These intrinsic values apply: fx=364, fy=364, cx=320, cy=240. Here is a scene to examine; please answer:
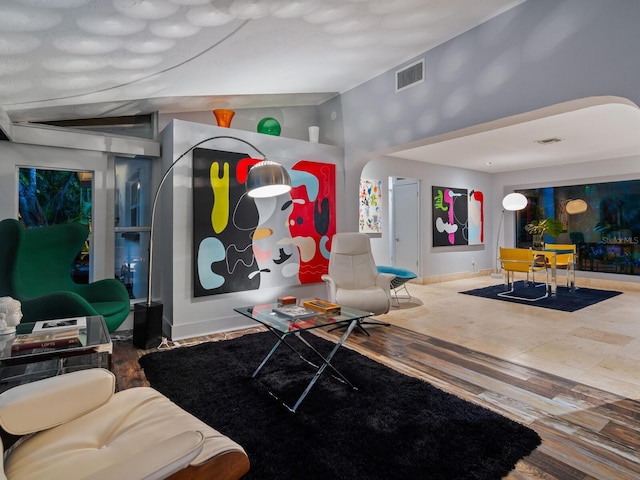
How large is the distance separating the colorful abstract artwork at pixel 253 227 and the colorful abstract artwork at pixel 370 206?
1.71 m

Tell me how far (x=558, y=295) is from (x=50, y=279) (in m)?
7.26

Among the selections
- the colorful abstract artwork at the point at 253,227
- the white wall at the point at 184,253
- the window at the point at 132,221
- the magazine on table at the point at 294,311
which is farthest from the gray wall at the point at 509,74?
the window at the point at 132,221

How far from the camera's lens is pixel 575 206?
7773mm

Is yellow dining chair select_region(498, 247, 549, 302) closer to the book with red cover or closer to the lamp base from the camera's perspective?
the lamp base

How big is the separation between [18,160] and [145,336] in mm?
2013

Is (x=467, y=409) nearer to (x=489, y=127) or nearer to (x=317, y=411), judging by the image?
(x=317, y=411)

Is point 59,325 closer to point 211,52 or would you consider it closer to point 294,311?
point 294,311

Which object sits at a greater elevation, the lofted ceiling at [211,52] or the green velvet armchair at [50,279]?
the lofted ceiling at [211,52]

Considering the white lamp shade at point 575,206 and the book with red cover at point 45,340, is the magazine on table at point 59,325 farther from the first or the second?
the white lamp shade at point 575,206

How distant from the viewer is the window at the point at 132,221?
4070 millimetres

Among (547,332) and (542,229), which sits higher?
(542,229)

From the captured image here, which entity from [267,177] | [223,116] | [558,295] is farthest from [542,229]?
[267,177]

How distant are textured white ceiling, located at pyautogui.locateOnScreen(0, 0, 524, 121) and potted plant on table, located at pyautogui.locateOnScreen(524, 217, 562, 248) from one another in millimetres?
5955

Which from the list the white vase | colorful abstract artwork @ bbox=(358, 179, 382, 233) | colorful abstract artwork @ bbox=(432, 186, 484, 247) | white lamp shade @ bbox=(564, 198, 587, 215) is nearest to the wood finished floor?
the white vase
